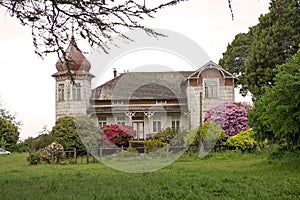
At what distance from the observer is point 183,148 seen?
24734 millimetres

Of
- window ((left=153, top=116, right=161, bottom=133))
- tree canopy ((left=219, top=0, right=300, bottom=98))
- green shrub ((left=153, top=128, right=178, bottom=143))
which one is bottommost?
green shrub ((left=153, top=128, right=178, bottom=143))

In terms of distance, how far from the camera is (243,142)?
2439 cm

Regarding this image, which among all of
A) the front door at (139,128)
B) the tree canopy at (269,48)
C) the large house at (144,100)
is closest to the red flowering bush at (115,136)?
the large house at (144,100)

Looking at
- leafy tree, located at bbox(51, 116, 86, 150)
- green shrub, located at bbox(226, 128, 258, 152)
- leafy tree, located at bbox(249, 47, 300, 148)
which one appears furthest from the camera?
leafy tree, located at bbox(51, 116, 86, 150)

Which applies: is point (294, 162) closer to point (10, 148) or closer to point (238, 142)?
point (238, 142)

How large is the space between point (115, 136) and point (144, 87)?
680cm

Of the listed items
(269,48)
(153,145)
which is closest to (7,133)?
(153,145)

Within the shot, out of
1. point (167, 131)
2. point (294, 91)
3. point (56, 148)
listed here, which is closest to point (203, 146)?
point (167, 131)

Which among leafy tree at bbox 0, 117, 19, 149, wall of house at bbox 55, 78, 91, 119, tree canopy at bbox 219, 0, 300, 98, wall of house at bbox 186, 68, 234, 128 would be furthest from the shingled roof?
leafy tree at bbox 0, 117, 19, 149

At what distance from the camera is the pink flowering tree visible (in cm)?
2752

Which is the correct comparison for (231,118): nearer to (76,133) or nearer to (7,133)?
(76,133)

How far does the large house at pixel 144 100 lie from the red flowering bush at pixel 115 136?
340cm

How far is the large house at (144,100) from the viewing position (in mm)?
32156

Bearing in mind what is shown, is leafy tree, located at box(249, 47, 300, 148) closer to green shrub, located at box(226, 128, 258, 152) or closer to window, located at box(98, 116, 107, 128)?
green shrub, located at box(226, 128, 258, 152)
